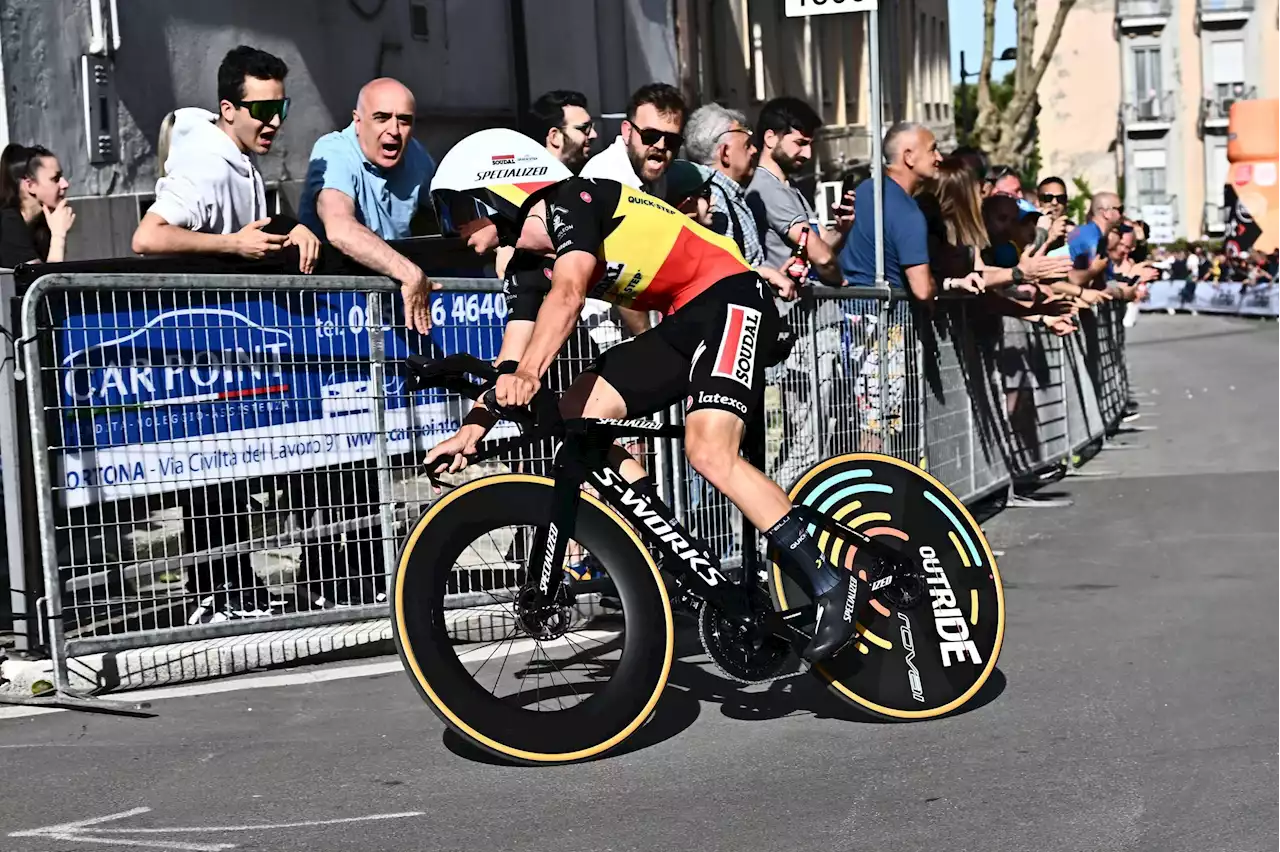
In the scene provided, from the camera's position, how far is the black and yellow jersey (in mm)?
5652

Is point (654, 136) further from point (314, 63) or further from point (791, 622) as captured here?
point (314, 63)

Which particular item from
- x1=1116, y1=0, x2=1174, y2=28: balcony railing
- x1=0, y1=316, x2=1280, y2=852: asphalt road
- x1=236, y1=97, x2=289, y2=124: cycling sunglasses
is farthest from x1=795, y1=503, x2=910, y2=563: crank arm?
x1=1116, y1=0, x2=1174, y2=28: balcony railing

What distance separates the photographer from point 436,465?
5.62m

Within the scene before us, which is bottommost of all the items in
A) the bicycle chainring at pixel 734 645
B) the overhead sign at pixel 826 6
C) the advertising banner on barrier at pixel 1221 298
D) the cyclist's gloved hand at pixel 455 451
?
the advertising banner on barrier at pixel 1221 298

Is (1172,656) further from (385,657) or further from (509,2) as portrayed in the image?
(509,2)

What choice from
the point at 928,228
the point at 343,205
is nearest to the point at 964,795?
the point at 343,205

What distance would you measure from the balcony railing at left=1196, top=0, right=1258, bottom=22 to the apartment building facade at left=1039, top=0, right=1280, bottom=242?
4 centimetres

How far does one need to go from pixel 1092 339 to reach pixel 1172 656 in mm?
9628

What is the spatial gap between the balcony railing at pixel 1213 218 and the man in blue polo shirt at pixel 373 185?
82.6 metres

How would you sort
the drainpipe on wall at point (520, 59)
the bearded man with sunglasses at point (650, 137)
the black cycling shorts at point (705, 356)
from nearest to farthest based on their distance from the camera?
the black cycling shorts at point (705, 356)
the bearded man with sunglasses at point (650, 137)
the drainpipe on wall at point (520, 59)

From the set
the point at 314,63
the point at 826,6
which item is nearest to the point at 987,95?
the point at 314,63

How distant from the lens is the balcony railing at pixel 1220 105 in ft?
282

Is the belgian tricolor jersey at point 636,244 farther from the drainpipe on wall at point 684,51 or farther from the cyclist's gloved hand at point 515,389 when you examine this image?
the drainpipe on wall at point 684,51

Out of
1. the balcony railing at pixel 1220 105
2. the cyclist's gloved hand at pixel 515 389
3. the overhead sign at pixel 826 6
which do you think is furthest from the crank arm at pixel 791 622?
the balcony railing at pixel 1220 105
